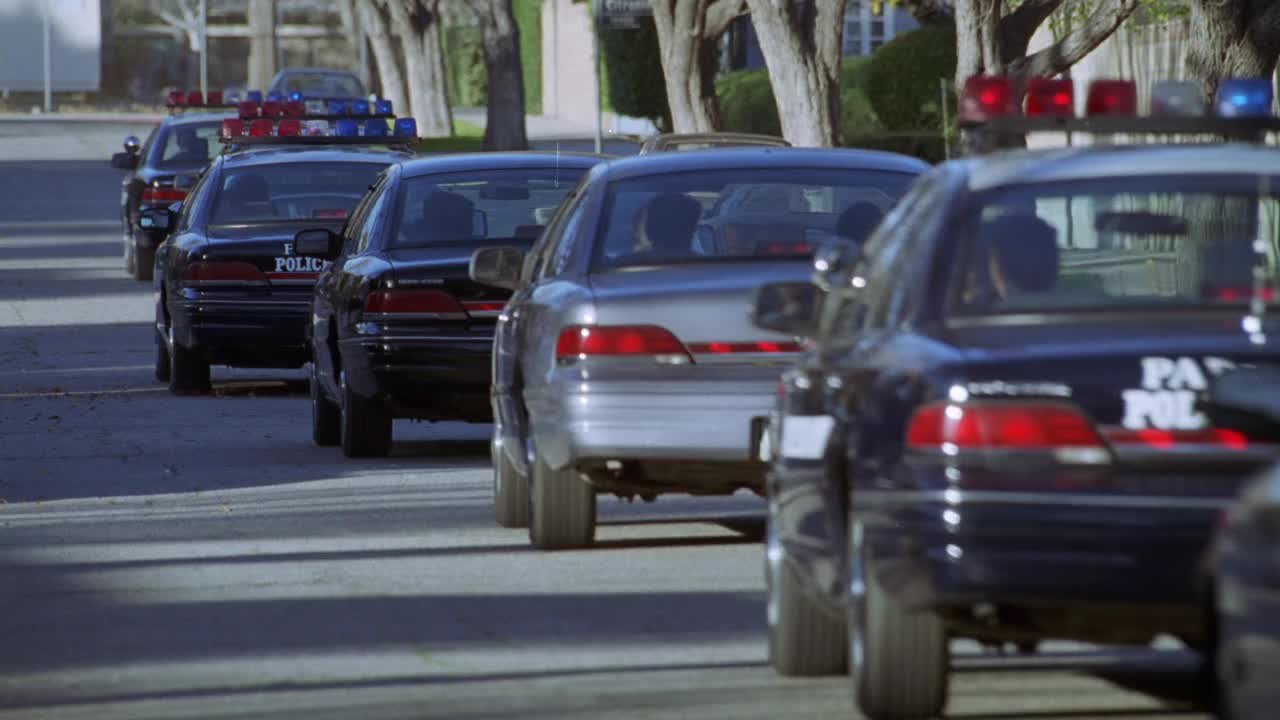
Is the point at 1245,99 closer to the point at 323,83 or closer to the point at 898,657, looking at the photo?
the point at 898,657

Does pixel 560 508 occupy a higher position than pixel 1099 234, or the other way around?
pixel 1099 234

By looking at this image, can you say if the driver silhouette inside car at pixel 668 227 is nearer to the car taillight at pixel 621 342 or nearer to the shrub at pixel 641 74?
the car taillight at pixel 621 342

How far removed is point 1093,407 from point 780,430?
1.84 metres

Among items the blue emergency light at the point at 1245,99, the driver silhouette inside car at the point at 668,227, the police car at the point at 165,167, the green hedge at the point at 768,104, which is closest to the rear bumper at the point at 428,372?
the driver silhouette inside car at the point at 668,227

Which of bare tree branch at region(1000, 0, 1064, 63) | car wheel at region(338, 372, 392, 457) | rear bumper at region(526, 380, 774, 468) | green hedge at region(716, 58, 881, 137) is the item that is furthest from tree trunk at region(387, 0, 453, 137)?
rear bumper at region(526, 380, 774, 468)

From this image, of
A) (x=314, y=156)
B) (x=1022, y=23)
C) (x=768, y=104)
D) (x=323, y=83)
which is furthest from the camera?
(x=323, y=83)

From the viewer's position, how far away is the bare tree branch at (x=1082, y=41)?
26234 mm

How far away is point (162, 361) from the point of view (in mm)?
19250

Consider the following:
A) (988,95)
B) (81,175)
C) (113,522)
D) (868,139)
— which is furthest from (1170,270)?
(81,175)

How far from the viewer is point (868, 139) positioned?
42.8 metres

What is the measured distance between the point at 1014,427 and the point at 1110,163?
1139 millimetres

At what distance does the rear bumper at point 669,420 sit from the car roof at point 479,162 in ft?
14.7

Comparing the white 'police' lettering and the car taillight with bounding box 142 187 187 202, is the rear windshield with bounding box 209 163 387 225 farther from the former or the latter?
the white 'police' lettering

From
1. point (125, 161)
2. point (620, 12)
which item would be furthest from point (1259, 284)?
point (620, 12)
